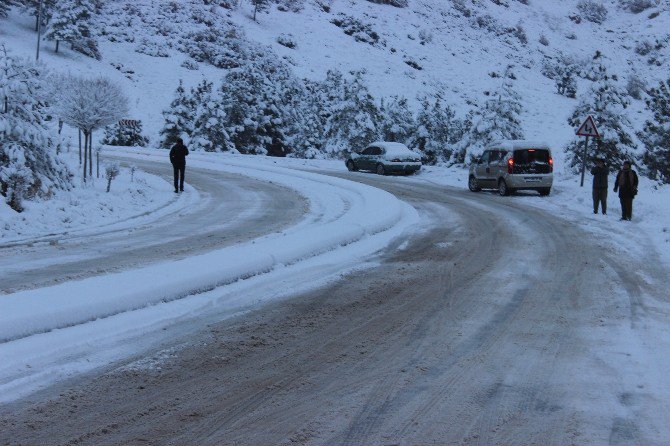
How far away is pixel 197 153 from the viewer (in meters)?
37.2

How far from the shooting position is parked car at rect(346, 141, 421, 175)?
29.6 metres

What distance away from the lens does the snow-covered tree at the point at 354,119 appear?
39.5 metres

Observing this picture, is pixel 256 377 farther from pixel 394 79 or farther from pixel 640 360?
pixel 394 79

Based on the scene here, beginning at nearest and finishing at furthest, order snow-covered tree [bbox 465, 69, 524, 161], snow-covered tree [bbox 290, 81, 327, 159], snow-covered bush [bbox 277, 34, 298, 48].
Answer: snow-covered tree [bbox 465, 69, 524, 161]
snow-covered tree [bbox 290, 81, 327, 159]
snow-covered bush [bbox 277, 34, 298, 48]

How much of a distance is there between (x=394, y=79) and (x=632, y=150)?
128 ft

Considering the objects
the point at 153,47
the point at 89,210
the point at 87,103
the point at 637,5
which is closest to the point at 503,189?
the point at 87,103

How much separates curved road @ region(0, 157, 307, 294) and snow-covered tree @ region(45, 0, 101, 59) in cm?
4483

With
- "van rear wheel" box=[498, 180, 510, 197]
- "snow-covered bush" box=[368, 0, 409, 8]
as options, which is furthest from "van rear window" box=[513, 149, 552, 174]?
"snow-covered bush" box=[368, 0, 409, 8]

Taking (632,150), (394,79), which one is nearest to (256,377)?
(632,150)

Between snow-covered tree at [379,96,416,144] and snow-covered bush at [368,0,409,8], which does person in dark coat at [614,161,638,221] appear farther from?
snow-covered bush at [368,0,409,8]

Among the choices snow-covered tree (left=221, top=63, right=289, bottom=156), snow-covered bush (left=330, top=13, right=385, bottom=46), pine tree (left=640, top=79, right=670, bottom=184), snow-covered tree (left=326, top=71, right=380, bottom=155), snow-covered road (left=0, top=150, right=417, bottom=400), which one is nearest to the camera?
snow-covered road (left=0, top=150, right=417, bottom=400)

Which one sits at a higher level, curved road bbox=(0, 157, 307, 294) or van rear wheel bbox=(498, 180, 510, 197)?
van rear wheel bbox=(498, 180, 510, 197)

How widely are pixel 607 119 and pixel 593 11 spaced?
276 ft

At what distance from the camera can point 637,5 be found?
100 meters
